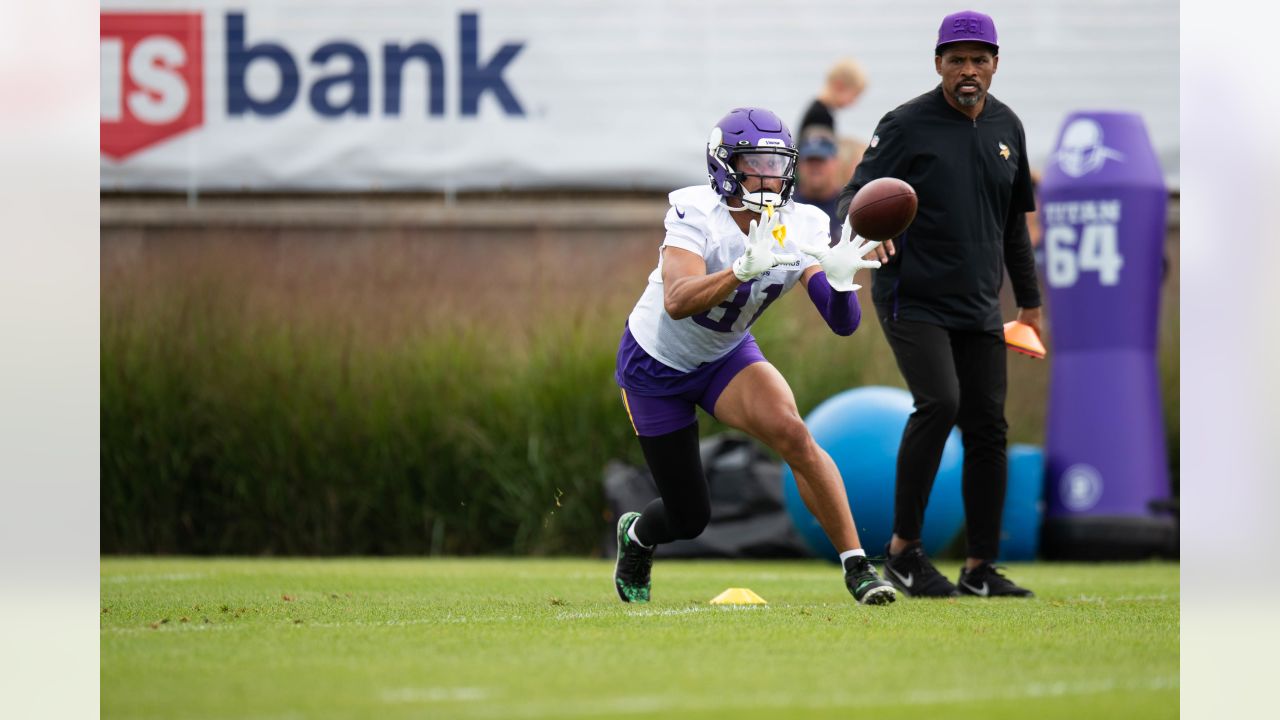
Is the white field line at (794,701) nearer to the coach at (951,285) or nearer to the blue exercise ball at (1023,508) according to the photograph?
the coach at (951,285)

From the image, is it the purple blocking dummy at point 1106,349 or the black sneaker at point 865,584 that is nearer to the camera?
the black sneaker at point 865,584

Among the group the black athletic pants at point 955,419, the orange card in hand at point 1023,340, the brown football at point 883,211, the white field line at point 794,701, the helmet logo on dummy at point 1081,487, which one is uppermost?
the brown football at point 883,211

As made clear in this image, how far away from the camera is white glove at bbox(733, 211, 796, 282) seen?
15.7ft

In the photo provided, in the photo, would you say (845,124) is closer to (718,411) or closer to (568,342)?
(568,342)

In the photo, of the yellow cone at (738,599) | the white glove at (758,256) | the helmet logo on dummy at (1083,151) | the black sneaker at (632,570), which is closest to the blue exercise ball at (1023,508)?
the helmet logo on dummy at (1083,151)

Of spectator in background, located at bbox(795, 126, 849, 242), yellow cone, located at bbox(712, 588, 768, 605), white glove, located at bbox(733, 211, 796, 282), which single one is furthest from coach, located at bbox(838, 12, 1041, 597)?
spectator in background, located at bbox(795, 126, 849, 242)

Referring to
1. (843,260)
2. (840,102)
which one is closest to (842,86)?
(840,102)

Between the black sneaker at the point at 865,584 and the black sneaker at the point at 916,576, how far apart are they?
46 cm

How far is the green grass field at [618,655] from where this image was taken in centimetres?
343

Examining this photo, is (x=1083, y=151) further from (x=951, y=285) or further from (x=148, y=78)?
(x=148, y=78)

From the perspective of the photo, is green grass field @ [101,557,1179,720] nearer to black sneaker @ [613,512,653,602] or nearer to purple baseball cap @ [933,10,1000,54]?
black sneaker @ [613,512,653,602]

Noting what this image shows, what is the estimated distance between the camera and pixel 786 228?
5.16 meters
